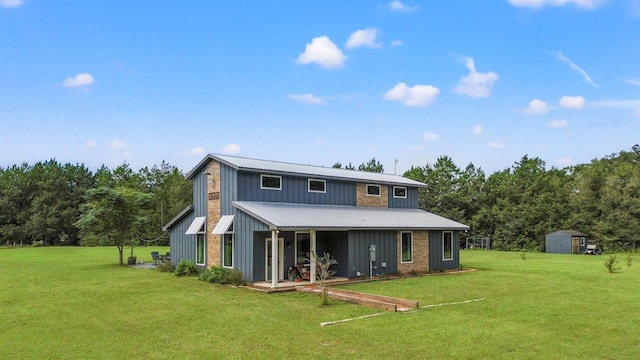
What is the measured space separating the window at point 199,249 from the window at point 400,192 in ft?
35.1

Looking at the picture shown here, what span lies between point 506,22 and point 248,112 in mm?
14458

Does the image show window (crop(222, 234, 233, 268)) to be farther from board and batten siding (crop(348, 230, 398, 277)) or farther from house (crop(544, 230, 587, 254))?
house (crop(544, 230, 587, 254))

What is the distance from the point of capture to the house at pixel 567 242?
A: 4003cm

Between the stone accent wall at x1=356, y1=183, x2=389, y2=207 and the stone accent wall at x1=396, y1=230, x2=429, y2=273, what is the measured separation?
2964 mm

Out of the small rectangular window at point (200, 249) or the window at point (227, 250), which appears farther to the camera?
the small rectangular window at point (200, 249)

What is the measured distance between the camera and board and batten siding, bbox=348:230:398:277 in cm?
1922

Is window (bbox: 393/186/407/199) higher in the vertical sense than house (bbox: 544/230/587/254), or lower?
higher

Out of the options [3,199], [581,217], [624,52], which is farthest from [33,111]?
[581,217]

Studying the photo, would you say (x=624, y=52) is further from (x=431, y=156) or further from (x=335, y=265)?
(x=431, y=156)

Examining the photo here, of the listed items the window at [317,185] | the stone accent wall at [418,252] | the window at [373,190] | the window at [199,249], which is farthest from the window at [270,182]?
the stone accent wall at [418,252]

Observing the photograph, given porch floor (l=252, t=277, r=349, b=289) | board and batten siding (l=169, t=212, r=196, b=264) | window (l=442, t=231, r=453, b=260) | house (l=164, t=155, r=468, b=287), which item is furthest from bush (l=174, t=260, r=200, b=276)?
window (l=442, t=231, r=453, b=260)

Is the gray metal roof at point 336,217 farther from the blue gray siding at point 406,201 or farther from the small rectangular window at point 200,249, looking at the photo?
the small rectangular window at point 200,249

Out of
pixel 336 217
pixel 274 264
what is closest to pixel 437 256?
pixel 336 217

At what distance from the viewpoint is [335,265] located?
64.1 ft
